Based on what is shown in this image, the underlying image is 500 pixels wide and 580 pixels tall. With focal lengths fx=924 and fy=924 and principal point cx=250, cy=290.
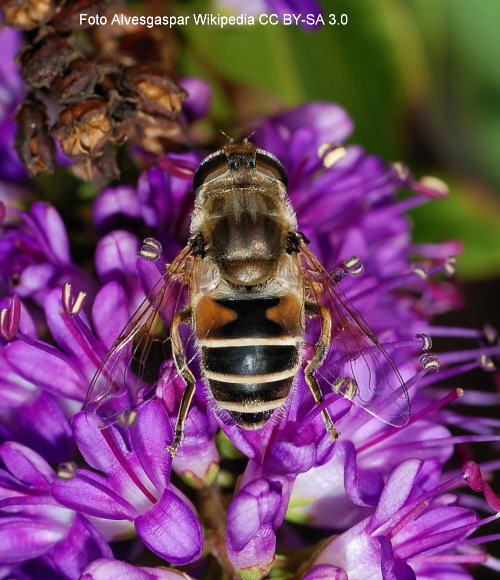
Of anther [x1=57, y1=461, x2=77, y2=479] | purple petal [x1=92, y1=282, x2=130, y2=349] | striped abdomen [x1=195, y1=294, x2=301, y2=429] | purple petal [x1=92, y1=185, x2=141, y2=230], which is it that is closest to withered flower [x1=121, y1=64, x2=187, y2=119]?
purple petal [x1=92, y1=185, x2=141, y2=230]

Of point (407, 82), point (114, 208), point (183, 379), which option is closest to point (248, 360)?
point (183, 379)

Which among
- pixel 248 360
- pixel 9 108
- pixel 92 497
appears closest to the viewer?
pixel 248 360

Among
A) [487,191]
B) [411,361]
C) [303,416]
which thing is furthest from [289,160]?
[487,191]

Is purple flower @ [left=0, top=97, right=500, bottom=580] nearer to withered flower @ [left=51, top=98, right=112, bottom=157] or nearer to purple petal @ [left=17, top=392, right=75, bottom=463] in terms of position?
purple petal @ [left=17, top=392, right=75, bottom=463]

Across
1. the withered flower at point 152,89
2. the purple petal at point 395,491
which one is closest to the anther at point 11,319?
the withered flower at point 152,89

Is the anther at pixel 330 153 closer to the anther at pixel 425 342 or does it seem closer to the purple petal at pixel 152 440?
the anther at pixel 425 342

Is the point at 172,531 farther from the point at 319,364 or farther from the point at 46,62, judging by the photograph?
the point at 46,62

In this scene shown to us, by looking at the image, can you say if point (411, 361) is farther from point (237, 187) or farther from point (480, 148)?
point (480, 148)
